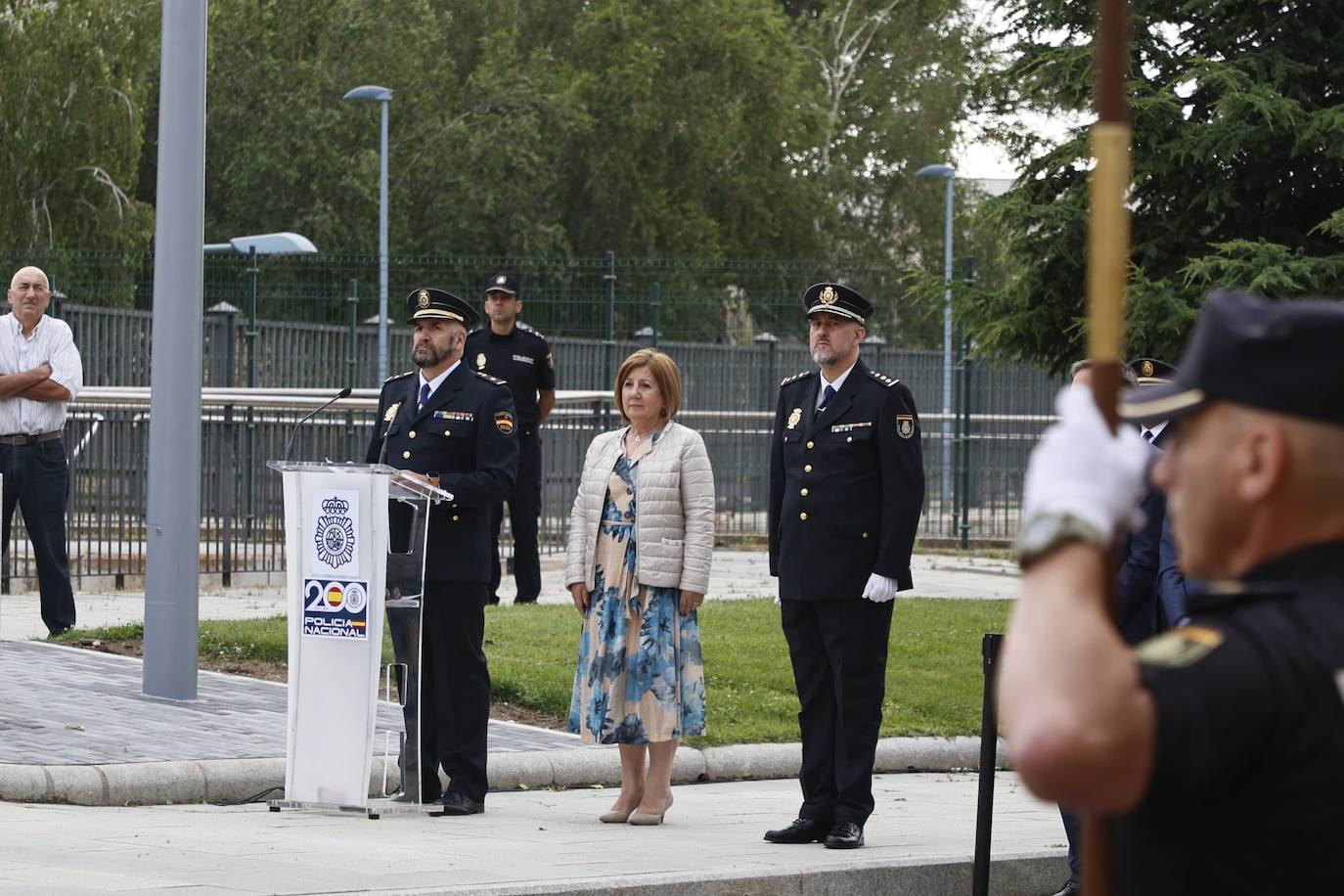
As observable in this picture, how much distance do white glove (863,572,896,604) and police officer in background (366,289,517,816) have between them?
61.5 inches

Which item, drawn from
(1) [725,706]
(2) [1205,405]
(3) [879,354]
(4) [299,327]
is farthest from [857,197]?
(2) [1205,405]

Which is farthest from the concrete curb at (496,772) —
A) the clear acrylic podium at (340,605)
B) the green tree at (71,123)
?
the green tree at (71,123)

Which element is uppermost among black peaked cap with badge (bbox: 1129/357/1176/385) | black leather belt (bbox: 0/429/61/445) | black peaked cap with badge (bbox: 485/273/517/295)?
black peaked cap with badge (bbox: 485/273/517/295)

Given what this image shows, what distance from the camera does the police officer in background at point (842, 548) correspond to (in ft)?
27.2

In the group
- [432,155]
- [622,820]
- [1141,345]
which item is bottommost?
[622,820]

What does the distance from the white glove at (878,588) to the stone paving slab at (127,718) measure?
237cm

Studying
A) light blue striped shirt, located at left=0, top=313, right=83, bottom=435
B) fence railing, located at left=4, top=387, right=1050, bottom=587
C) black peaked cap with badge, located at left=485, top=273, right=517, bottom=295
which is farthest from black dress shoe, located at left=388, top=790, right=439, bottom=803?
fence railing, located at left=4, top=387, right=1050, bottom=587

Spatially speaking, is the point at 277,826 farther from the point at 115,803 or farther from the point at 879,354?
the point at 879,354

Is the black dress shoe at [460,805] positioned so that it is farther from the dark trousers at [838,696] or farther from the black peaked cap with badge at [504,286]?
the black peaked cap with badge at [504,286]

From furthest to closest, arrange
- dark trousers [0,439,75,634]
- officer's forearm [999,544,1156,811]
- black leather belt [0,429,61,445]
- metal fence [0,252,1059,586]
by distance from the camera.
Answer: metal fence [0,252,1059,586] < black leather belt [0,429,61,445] < dark trousers [0,439,75,634] < officer's forearm [999,544,1156,811]

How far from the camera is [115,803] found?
8.60 meters

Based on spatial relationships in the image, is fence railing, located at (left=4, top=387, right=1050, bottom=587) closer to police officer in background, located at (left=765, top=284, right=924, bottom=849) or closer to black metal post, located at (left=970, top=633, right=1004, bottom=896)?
police officer in background, located at (left=765, top=284, right=924, bottom=849)

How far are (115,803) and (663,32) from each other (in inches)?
1704

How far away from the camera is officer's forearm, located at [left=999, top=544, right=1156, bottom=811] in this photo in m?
2.11
